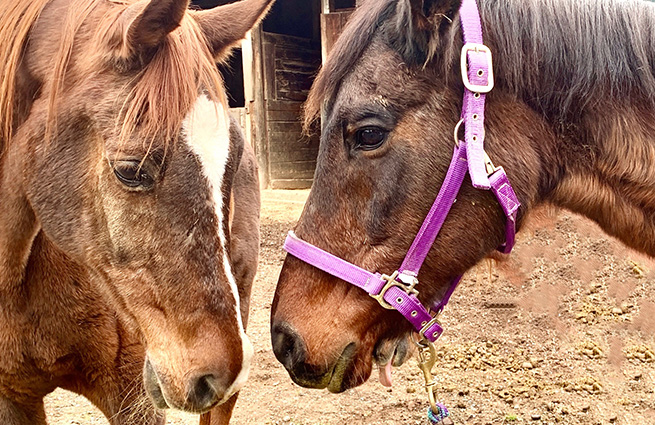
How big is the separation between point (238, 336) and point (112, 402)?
94 centimetres

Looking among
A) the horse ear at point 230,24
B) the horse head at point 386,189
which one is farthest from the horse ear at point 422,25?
the horse ear at point 230,24

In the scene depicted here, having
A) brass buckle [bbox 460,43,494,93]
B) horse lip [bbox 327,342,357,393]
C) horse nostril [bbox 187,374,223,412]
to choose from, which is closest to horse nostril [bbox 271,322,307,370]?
horse lip [bbox 327,342,357,393]

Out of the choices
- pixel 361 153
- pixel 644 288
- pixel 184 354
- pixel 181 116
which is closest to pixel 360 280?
pixel 361 153

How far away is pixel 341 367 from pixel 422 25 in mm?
1001

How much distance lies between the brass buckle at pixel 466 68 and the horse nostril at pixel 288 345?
841 mm

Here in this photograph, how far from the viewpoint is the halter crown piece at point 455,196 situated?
1514mm

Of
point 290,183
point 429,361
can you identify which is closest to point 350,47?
point 429,361

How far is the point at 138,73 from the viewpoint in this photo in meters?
1.57

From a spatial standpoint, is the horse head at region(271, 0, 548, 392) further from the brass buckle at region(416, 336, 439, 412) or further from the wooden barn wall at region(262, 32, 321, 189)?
the wooden barn wall at region(262, 32, 321, 189)

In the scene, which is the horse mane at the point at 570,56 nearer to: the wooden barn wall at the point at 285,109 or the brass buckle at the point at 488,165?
the brass buckle at the point at 488,165

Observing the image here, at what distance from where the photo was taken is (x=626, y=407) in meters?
3.35

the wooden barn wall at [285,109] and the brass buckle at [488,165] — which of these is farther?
the wooden barn wall at [285,109]

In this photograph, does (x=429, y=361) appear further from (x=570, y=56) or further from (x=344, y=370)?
(x=570, y=56)

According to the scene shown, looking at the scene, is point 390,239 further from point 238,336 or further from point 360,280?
point 238,336
